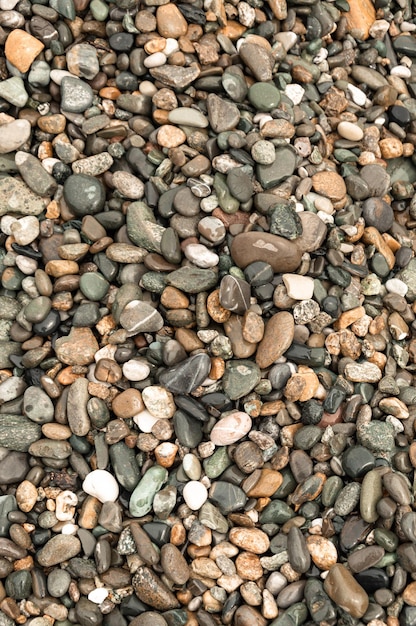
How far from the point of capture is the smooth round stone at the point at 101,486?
2379 millimetres

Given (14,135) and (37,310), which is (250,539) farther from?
(14,135)

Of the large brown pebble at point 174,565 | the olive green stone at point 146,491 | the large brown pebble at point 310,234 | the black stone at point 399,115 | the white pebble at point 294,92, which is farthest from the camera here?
the black stone at point 399,115

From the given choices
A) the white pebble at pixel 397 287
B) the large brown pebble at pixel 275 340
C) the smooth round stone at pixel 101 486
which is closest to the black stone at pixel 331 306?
the large brown pebble at pixel 275 340

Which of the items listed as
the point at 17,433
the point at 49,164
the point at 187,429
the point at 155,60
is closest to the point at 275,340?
the point at 187,429

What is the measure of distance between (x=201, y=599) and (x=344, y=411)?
3.04ft

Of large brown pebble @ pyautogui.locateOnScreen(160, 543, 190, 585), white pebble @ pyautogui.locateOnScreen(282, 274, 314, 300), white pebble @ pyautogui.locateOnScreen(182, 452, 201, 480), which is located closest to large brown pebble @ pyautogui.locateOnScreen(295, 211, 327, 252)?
white pebble @ pyautogui.locateOnScreen(282, 274, 314, 300)

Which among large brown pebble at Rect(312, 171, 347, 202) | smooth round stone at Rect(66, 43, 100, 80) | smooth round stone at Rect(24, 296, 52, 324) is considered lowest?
smooth round stone at Rect(24, 296, 52, 324)

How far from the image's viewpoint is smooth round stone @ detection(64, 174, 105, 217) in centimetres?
272

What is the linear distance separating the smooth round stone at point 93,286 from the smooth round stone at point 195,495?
884mm

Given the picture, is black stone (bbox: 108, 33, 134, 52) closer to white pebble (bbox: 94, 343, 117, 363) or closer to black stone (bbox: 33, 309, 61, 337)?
black stone (bbox: 33, 309, 61, 337)

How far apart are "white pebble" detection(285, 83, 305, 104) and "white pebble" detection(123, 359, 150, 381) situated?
1573mm

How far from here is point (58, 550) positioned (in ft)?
7.64

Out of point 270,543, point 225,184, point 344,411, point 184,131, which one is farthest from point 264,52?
point 270,543

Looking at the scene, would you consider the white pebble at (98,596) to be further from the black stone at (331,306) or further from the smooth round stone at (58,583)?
the black stone at (331,306)
